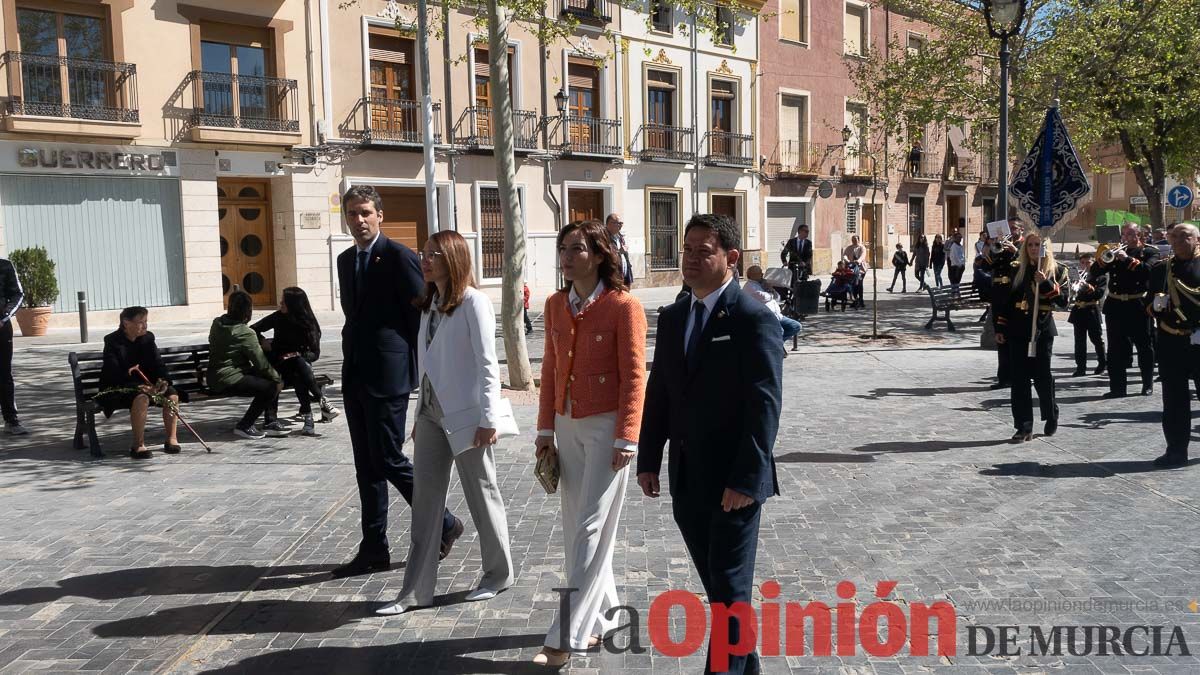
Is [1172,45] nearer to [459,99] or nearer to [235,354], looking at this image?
[459,99]

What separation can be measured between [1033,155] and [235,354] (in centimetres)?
871

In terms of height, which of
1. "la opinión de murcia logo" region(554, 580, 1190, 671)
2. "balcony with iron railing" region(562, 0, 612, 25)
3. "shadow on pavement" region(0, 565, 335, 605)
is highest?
"balcony with iron railing" region(562, 0, 612, 25)

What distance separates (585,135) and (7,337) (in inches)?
819

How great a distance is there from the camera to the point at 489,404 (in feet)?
14.9

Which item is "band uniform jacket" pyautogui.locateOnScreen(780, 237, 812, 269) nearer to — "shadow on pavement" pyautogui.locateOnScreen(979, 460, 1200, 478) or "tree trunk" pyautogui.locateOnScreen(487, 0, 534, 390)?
"tree trunk" pyautogui.locateOnScreen(487, 0, 534, 390)

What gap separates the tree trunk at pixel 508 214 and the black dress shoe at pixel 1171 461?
6292 millimetres

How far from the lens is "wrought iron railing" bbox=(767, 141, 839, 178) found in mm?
34281

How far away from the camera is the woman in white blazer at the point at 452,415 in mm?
4531

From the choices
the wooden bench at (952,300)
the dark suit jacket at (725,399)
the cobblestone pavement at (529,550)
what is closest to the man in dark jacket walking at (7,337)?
the cobblestone pavement at (529,550)

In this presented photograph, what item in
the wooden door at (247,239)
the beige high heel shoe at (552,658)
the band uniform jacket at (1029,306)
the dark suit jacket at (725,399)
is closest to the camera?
the dark suit jacket at (725,399)

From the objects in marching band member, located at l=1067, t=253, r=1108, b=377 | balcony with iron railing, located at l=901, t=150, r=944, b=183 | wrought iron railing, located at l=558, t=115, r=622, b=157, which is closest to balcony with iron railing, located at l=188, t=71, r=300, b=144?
wrought iron railing, located at l=558, t=115, r=622, b=157

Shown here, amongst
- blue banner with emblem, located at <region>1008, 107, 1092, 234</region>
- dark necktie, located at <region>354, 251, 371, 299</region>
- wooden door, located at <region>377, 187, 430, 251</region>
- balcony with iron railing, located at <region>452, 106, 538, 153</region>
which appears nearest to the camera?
dark necktie, located at <region>354, 251, 371, 299</region>

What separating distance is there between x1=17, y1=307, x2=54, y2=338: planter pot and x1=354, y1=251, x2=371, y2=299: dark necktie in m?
15.8

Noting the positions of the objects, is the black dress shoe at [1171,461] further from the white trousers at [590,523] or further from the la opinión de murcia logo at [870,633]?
the white trousers at [590,523]
